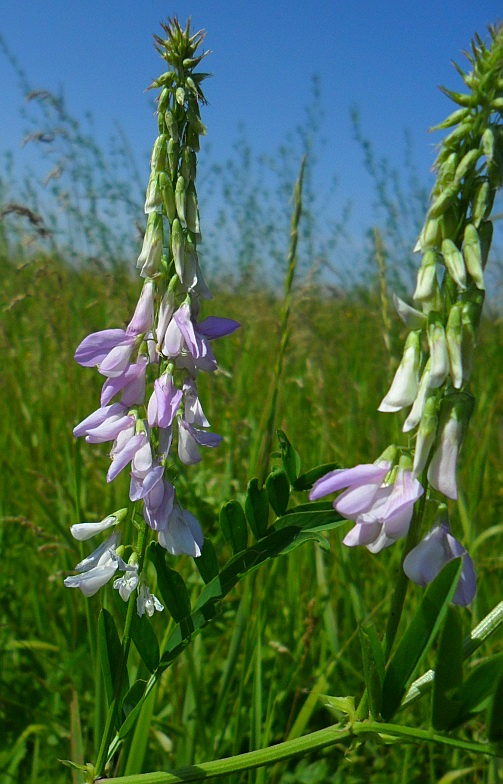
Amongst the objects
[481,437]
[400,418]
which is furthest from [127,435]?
[481,437]

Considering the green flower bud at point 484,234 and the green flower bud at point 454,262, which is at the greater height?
the green flower bud at point 484,234

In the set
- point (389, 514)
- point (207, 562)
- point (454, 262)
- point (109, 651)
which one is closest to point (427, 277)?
point (454, 262)

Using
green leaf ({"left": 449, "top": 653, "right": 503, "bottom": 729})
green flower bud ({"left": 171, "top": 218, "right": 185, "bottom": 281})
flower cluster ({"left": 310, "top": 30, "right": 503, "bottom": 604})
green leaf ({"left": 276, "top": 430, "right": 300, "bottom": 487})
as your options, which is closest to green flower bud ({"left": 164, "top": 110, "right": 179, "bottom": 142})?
green flower bud ({"left": 171, "top": 218, "right": 185, "bottom": 281})

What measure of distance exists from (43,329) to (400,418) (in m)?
1.84

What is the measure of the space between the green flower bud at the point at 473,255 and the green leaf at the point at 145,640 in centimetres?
61

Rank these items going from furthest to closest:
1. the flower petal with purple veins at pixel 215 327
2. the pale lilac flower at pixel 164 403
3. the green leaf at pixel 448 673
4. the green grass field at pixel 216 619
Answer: the green grass field at pixel 216 619 → the flower petal with purple veins at pixel 215 327 → the pale lilac flower at pixel 164 403 → the green leaf at pixel 448 673

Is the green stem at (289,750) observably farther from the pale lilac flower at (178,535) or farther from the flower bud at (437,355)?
the flower bud at (437,355)

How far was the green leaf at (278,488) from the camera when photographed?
3.27 ft

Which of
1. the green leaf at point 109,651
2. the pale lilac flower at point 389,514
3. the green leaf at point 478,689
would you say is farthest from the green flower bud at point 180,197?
the green leaf at point 478,689

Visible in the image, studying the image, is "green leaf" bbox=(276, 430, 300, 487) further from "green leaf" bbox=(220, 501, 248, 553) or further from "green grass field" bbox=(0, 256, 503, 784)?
"green grass field" bbox=(0, 256, 503, 784)

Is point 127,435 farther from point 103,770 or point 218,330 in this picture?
point 103,770

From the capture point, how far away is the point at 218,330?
96cm

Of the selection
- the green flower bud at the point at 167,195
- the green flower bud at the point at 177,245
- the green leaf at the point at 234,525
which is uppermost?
the green flower bud at the point at 167,195

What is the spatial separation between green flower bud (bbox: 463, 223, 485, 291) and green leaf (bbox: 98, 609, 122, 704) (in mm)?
618
